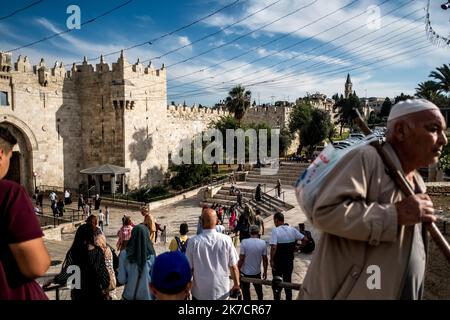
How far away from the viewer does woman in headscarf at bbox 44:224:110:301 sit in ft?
13.9

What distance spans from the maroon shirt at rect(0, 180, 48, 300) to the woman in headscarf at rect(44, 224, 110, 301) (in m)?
2.49

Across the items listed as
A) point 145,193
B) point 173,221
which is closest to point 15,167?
point 145,193

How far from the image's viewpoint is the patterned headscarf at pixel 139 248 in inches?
164

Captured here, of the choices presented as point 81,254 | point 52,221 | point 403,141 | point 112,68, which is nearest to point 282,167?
point 112,68

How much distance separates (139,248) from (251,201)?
1939cm

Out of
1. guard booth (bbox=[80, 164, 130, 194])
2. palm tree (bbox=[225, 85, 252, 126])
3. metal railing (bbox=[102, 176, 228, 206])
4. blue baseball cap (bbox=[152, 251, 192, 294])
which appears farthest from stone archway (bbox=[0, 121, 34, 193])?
blue baseball cap (bbox=[152, 251, 192, 294])

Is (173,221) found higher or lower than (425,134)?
lower

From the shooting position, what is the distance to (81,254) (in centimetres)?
426

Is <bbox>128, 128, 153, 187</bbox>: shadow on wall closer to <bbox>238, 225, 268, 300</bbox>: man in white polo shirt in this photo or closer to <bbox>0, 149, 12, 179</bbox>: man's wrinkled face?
<bbox>238, 225, 268, 300</bbox>: man in white polo shirt

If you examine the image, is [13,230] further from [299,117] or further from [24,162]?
[299,117]

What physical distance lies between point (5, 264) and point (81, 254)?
Result: 2608 millimetres

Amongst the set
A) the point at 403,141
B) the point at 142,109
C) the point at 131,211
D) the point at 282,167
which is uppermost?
the point at 142,109

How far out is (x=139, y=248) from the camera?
164 inches
